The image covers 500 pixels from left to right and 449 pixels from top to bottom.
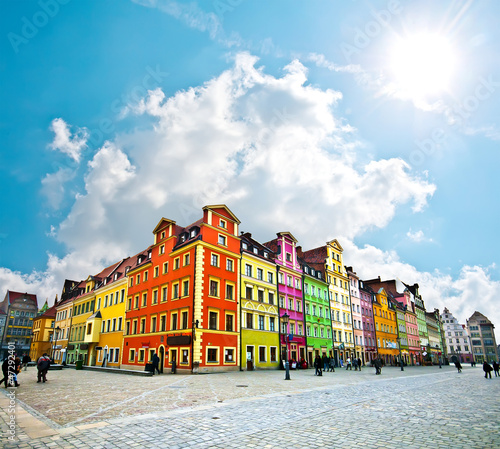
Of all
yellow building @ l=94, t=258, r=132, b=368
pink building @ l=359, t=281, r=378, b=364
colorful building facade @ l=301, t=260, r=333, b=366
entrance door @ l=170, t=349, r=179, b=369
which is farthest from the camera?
pink building @ l=359, t=281, r=378, b=364

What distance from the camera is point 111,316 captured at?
50750 millimetres

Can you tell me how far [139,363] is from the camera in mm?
40812

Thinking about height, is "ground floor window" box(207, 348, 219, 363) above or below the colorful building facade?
below

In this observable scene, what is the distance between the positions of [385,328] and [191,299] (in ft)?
169

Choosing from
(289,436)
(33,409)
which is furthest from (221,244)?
(289,436)

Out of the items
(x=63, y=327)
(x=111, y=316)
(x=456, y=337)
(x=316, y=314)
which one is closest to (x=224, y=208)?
(x=316, y=314)

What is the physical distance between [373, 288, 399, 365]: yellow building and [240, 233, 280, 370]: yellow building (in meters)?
33.5

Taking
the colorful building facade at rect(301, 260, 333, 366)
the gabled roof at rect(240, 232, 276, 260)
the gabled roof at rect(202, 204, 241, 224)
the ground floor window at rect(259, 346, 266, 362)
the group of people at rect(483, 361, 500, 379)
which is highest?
the gabled roof at rect(202, 204, 241, 224)

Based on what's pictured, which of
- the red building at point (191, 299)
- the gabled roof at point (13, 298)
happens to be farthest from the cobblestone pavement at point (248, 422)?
the gabled roof at point (13, 298)

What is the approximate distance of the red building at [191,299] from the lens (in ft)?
111

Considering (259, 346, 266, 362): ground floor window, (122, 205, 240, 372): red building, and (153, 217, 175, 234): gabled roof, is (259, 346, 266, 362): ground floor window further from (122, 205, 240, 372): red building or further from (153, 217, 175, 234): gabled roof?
(153, 217, 175, 234): gabled roof

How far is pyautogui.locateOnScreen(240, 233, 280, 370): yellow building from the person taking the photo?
38.3m

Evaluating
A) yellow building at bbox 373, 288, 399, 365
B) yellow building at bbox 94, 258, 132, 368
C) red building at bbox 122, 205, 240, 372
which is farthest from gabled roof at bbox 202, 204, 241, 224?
yellow building at bbox 373, 288, 399, 365

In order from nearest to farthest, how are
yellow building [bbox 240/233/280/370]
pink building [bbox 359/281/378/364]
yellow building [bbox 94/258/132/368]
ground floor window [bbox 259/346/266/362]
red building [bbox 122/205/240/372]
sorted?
red building [bbox 122/205/240/372] < yellow building [bbox 240/233/280/370] < ground floor window [bbox 259/346/266/362] < yellow building [bbox 94/258/132/368] < pink building [bbox 359/281/378/364]
